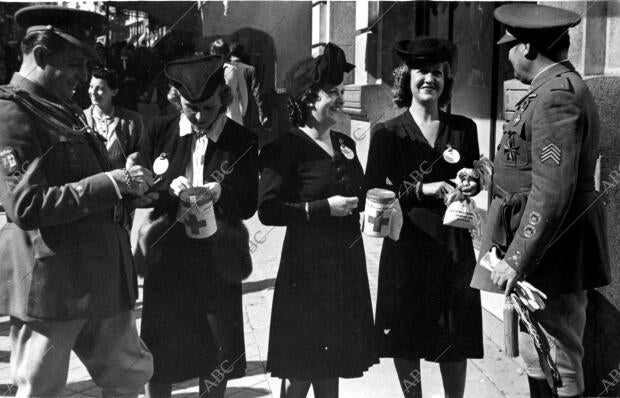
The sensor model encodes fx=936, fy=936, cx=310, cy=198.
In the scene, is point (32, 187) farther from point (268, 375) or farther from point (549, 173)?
point (549, 173)

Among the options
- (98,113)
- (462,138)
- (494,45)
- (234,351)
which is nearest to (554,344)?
(462,138)

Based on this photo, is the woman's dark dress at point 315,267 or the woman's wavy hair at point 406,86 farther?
the woman's wavy hair at point 406,86

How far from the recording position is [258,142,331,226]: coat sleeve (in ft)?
14.5

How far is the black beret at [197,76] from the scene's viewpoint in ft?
14.3

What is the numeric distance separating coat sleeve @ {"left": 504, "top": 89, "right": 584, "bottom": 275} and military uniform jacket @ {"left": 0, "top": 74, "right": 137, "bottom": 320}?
174 centimetres

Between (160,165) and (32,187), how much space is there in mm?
728

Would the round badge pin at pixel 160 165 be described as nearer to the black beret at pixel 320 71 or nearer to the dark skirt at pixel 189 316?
the dark skirt at pixel 189 316

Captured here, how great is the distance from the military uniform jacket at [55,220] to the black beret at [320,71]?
97cm

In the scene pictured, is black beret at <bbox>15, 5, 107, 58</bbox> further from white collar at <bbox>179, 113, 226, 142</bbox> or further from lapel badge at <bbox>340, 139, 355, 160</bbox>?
lapel badge at <bbox>340, 139, 355, 160</bbox>

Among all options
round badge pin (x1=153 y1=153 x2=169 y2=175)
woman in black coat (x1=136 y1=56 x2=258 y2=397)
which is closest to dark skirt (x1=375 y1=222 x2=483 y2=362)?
woman in black coat (x1=136 y1=56 x2=258 y2=397)

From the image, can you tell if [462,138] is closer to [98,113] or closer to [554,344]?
[554,344]

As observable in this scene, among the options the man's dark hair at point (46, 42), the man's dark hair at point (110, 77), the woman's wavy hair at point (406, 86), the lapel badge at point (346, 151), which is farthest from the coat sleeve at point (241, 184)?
the man's dark hair at point (46, 42)

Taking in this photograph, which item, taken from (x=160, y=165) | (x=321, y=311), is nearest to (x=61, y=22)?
(x=160, y=165)

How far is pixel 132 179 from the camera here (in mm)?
3977
